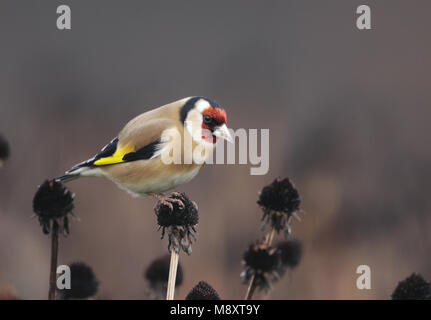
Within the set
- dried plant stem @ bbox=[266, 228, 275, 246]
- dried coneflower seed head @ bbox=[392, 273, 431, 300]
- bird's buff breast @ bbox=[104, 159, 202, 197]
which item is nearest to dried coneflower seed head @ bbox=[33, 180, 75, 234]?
bird's buff breast @ bbox=[104, 159, 202, 197]

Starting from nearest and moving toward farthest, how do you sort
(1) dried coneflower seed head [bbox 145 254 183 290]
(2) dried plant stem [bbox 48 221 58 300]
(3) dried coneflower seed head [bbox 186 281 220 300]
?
(2) dried plant stem [bbox 48 221 58 300], (3) dried coneflower seed head [bbox 186 281 220 300], (1) dried coneflower seed head [bbox 145 254 183 290]

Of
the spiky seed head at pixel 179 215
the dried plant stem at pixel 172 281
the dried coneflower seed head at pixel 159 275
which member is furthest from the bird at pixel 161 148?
the dried coneflower seed head at pixel 159 275

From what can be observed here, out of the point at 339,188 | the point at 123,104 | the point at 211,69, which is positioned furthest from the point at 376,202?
the point at 123,104

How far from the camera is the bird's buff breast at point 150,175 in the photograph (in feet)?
7.38

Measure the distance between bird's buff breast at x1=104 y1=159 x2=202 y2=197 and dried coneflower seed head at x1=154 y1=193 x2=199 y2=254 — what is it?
17 centimetres

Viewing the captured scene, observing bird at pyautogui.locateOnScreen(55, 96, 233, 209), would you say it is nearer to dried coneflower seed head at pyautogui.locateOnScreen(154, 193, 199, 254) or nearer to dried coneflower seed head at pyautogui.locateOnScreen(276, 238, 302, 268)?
dried coneflower seed head at pyautogui.locateOnScreen(154, 193, 199, 254)

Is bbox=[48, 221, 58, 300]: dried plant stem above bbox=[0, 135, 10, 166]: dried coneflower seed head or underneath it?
underneath

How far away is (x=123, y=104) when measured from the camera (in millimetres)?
3619

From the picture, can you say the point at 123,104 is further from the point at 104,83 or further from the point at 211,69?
the point at 211,69

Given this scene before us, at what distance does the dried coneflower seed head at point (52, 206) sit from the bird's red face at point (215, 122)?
534 millimetres

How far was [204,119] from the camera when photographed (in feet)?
7.34

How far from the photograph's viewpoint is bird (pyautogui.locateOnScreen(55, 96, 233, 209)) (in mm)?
2248

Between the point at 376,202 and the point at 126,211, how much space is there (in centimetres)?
137

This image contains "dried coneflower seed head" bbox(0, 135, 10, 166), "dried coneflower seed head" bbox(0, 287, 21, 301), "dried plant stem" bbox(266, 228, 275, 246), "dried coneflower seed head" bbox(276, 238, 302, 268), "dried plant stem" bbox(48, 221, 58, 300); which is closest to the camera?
"dried plant stem" bbox(48, 221, 58, 300)
